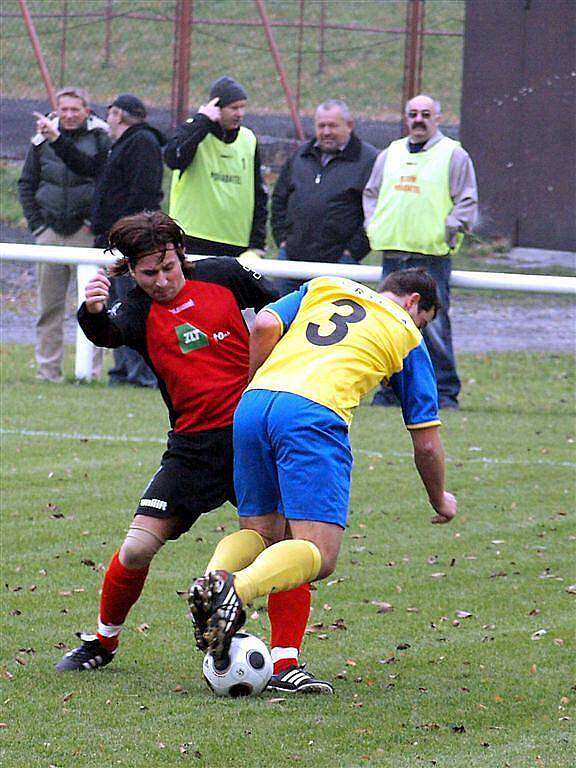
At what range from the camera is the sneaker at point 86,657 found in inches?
196

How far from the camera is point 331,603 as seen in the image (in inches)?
235

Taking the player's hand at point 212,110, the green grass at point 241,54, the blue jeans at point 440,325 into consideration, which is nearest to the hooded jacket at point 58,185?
the player's hand at point 212,110

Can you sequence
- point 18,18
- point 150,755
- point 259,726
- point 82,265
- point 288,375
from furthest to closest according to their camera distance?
point 18,18 < point 82,265 < point 288,375 < point 259,726 < point 150,755

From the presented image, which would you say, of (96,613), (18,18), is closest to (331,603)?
(96,613)

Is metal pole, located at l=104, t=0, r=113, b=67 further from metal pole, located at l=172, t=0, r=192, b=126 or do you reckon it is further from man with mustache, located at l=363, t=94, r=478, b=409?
man with mustache, located at l=363, t=94, r=478, b=409

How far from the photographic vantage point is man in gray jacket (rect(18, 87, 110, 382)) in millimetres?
11617

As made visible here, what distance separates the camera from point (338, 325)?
15.7ft

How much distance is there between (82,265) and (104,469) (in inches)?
119

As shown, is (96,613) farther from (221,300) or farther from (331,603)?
(221,300)

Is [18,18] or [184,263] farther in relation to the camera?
[18,18]

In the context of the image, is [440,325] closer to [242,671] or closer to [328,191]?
[328,191]

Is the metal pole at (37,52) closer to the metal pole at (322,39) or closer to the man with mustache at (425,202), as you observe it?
the metal pole at (322,39)

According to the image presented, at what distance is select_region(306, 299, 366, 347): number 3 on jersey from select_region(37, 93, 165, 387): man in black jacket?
653 centimetres

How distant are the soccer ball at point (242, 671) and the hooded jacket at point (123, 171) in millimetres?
7024
